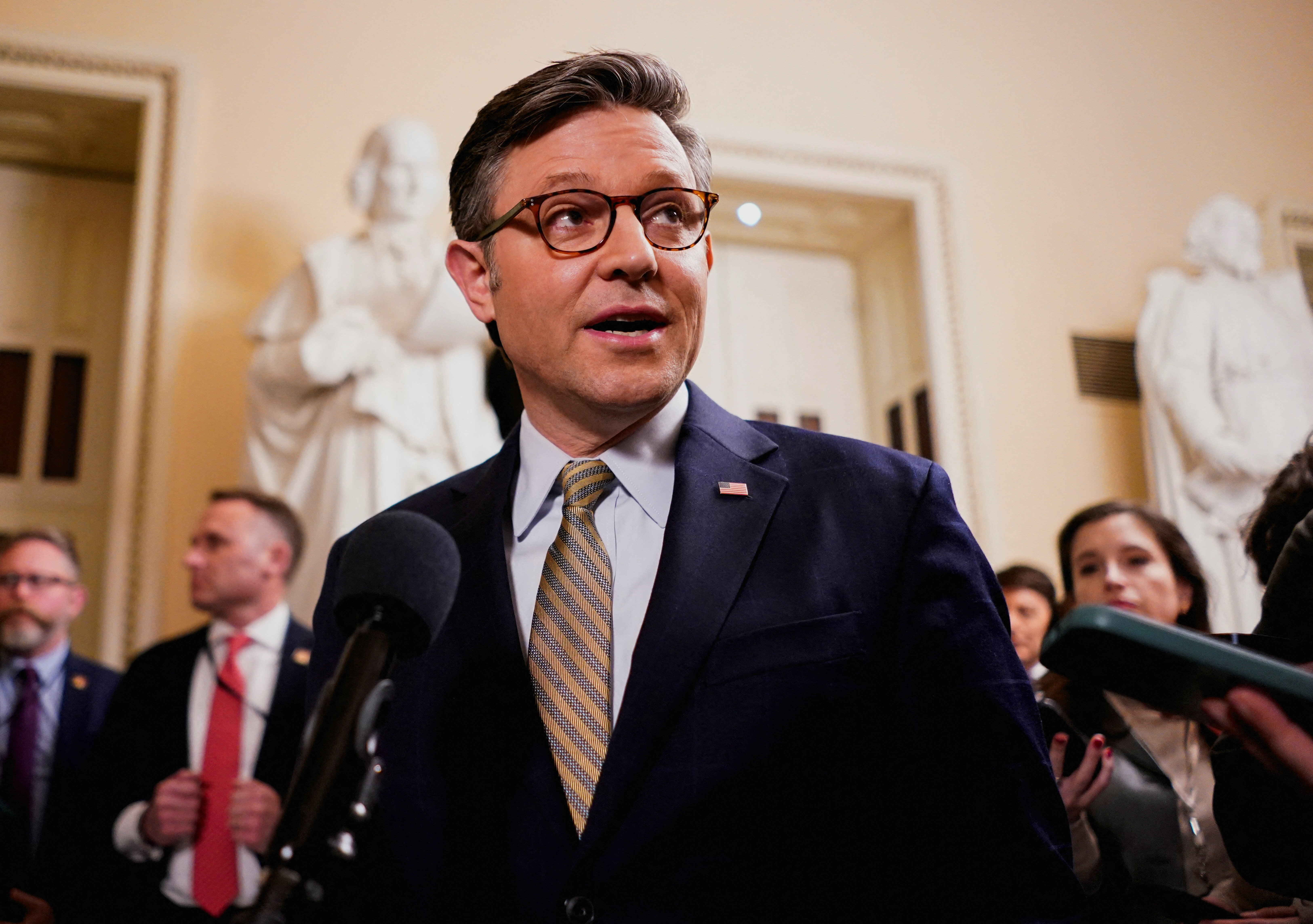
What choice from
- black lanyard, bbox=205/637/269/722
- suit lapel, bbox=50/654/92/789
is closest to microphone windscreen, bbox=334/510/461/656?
black lanyard, bbox=205/637/269/722

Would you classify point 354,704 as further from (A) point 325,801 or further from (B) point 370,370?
(B) point 370,370

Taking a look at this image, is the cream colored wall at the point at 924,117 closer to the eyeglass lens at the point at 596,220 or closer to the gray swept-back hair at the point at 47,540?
the gray swept-back hair at the point at 47,540

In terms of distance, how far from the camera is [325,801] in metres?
0.90

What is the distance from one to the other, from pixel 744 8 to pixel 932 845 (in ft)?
18.6

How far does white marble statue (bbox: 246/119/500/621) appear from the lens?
4340mm

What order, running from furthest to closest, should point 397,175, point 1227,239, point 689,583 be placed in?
point 1227,239
point 397,175
point 689,583

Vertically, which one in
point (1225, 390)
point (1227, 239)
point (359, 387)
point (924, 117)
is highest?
point (924, 117)

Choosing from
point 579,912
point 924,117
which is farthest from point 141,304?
point 579,912

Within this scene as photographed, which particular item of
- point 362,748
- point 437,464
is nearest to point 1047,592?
point 437,464

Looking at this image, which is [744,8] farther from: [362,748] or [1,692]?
[362,748]

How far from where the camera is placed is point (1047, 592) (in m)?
3.84

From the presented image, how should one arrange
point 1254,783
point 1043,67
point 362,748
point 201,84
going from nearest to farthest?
point 362,748 → point 1254,783 → point 201,84 → point 1043,67

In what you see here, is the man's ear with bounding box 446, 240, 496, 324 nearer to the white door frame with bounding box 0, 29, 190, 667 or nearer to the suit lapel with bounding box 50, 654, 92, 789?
the suit lapel with bounding box 50, 654, 92, 789

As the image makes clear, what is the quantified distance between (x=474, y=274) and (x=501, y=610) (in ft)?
1.58
